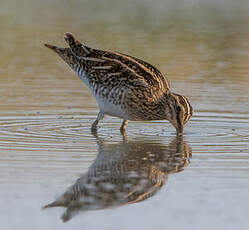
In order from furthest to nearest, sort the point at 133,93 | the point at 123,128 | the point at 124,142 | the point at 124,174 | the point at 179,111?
the point at 123,128
the point at 133,93
the point at 179,111
the point at 124,142
the point at 124,174

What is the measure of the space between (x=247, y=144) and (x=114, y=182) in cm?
265

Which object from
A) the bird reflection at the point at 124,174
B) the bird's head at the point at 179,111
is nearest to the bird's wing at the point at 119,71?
the bird's head at the point at 179,111

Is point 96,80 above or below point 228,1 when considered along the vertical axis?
below

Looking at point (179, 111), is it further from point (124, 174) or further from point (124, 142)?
point (124, 174)

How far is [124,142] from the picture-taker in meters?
10.3

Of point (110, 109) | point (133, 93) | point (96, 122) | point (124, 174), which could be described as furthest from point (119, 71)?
point (124, 174)

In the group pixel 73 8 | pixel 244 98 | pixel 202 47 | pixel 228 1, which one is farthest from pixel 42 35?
pixel 228 1

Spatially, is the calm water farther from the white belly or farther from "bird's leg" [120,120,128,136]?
the white belly

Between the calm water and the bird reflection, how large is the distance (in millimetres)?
13

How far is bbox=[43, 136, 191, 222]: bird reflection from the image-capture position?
7328mm

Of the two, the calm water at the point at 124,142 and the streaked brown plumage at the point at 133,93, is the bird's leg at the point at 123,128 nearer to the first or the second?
the streaked brown plumage at the point at 133,93

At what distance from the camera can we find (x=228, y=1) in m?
26.5

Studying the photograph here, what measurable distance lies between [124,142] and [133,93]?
1.13m

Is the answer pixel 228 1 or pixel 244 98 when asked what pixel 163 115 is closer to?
pixel 244 98
